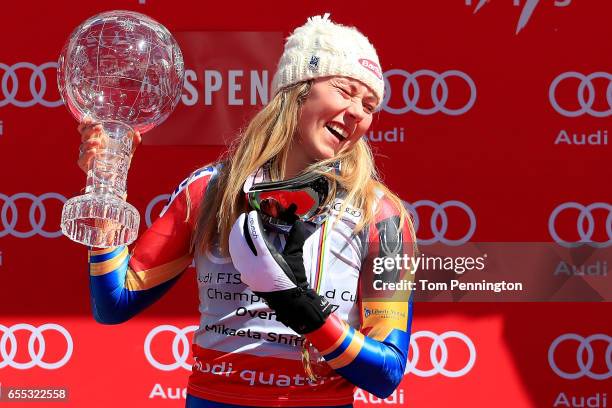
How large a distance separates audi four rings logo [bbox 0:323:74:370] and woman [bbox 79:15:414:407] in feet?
4.76

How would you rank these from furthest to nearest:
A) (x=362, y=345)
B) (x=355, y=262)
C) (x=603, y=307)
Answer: (x=603, y=307) < (x=355, y=262) < (x=362, y=345)

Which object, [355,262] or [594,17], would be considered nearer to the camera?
[355,262]

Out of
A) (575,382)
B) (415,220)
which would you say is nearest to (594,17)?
(415,220)

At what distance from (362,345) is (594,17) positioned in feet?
6.75

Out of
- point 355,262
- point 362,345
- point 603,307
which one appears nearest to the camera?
point 362,345

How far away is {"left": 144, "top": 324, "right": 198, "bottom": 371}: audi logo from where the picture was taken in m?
3.49

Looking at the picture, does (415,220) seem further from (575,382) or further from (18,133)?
(18,133)

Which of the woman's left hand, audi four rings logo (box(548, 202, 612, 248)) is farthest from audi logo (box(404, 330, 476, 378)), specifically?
the woman's left hand

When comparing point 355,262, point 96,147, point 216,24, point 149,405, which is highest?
point 216,24

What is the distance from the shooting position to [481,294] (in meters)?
3.45

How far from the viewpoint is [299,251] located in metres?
1.85

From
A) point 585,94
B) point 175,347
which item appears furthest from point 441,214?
point 175,347

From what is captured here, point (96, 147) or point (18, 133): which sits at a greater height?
point (18, 133)

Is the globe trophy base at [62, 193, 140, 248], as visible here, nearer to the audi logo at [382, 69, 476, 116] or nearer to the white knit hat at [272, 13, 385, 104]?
the white knit hat at [272, 13, 385, 104]
